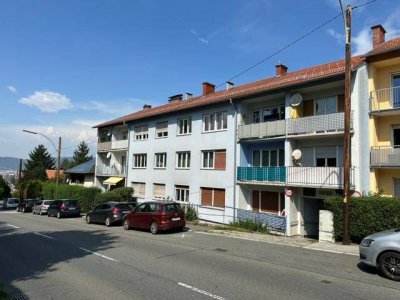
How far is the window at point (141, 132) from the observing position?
3150cm

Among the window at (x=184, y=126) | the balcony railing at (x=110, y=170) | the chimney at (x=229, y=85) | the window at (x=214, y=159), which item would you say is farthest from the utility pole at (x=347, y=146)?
the balcony railing at (x=110, y=170)

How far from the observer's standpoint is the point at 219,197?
23.8 metres

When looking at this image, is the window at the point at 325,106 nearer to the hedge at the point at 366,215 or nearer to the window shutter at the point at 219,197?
the hedge at the point at 366,215

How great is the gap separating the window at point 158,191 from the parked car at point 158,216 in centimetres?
950

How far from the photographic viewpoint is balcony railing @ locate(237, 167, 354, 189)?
687 inches

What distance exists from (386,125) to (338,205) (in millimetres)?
5226

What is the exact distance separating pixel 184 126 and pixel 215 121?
3489mm

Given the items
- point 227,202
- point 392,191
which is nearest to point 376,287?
point 392,191

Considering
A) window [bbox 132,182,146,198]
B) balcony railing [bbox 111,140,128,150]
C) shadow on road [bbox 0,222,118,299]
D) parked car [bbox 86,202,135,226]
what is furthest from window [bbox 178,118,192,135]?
shadow on road [bbox 0,222,118,299]

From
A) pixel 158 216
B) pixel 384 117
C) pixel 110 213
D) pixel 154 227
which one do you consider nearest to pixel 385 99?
pixel 384 117

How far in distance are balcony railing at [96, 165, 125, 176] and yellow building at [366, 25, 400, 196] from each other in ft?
79.1

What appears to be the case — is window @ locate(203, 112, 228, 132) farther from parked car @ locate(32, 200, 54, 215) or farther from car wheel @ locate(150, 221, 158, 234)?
parked car @ locate(32, 200, 54, 215)

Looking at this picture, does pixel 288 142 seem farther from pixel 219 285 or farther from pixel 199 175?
pixel 219 285

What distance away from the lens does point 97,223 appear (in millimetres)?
23562
